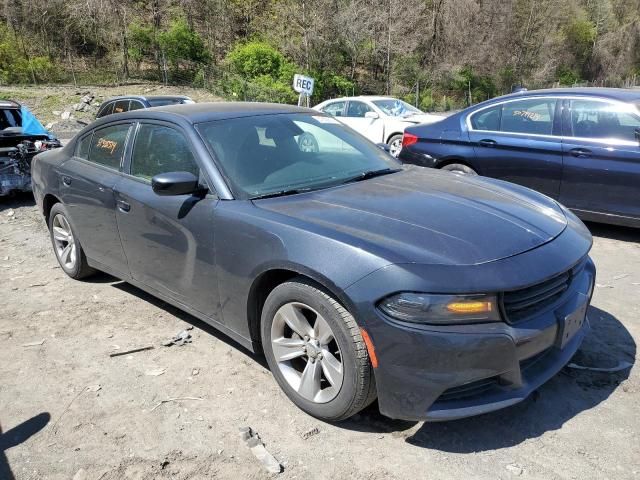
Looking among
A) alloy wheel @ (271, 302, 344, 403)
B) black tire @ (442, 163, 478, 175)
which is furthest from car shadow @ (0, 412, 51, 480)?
black tire @ (442, 163, 478, 175)

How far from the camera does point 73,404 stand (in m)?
3.01

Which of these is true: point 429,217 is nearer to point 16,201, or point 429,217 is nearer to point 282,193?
point 282,193

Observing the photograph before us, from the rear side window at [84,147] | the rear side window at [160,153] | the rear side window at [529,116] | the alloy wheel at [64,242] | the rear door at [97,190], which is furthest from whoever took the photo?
the rear side window at [529,116]

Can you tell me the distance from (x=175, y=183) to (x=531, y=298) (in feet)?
6.56

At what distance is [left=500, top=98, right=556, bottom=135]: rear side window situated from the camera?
585 cm

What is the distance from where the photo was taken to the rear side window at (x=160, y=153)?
A: 3.40 meters

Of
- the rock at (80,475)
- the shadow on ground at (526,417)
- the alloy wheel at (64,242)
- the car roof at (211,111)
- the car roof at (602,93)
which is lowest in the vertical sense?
the rock at (80,475)

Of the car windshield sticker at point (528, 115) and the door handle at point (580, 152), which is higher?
the car windshield sticker at point (528, 115)

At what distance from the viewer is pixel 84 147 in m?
4.52

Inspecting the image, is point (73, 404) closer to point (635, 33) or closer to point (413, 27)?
point (413, 27)

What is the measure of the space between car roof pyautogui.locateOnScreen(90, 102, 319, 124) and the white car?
779 cm

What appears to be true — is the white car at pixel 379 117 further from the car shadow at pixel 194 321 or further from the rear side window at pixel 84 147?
the car shadow at pixel 194 321

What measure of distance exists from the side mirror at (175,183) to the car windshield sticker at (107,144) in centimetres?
124

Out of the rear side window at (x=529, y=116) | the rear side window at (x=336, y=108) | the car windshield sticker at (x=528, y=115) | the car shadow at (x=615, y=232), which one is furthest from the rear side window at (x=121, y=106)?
the car shadow at (x=615, y=232)
